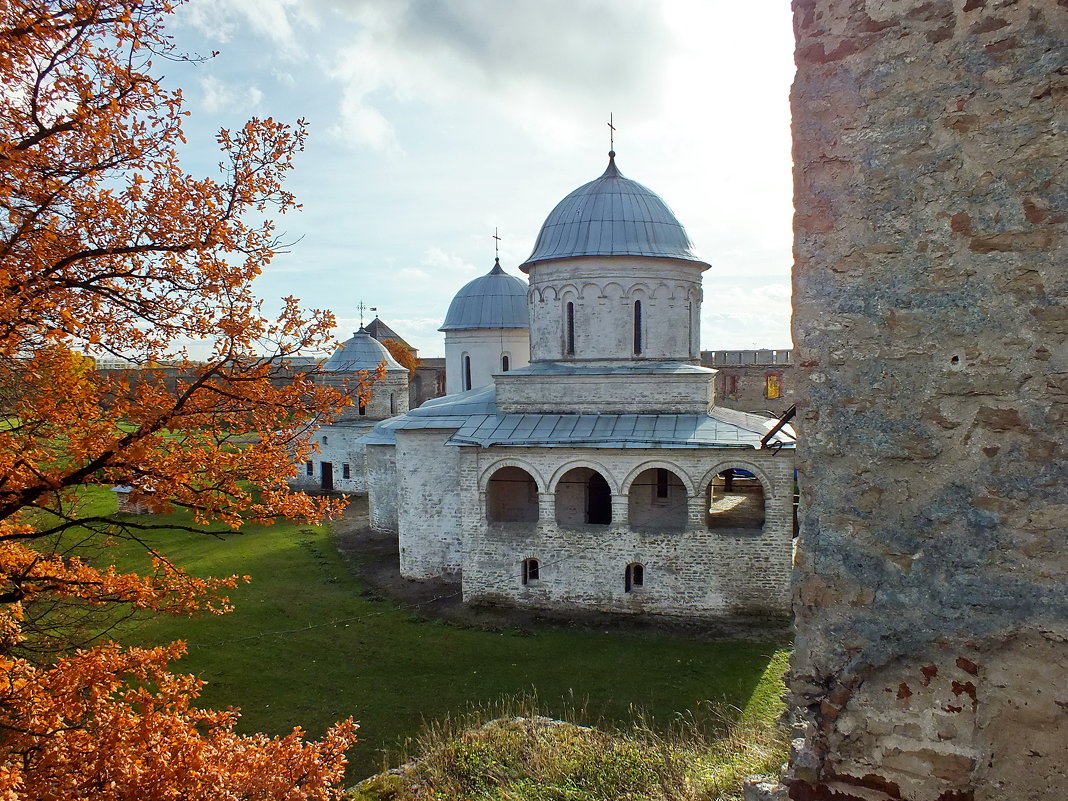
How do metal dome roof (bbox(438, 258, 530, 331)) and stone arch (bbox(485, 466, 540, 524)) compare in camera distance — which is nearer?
stone arch (bbox(485, 466, 540, 524))

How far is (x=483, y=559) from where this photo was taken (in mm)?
13172

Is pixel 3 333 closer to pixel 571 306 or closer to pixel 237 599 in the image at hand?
pixel 237 599

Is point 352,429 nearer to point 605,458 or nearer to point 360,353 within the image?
point 360,353

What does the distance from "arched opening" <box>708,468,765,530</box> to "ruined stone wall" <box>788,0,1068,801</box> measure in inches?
372

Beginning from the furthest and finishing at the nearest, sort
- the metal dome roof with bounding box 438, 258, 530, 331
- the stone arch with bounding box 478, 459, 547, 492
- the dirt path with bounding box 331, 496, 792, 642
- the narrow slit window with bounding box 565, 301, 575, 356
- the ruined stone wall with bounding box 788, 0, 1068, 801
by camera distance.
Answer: the metal dome roof with bounding box 438, 258, 530, 331
the narrow slit window with bounding box 565, 301, 575, 356
the stone arch with bounding box 478, 459, 547, 492
the dirt path with bounding box 331, 496, 792, 642
the ruined stone wall with bounding box 788, 0, 1068, 801

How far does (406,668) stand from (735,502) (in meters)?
9.55

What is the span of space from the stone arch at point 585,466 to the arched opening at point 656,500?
1624 millimetres

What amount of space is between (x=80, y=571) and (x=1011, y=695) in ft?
20.1

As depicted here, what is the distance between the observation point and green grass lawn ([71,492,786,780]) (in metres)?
9.00

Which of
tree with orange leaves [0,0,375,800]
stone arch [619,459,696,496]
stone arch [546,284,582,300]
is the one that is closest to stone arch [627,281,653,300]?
stone arch [546,284,582,300]

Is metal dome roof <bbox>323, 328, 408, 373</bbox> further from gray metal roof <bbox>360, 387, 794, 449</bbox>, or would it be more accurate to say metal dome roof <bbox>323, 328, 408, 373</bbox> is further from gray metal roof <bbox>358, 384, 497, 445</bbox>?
gray metal roof <bbox>360, 387, 794, 449</bbox>

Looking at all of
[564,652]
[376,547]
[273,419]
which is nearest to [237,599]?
[376,547]

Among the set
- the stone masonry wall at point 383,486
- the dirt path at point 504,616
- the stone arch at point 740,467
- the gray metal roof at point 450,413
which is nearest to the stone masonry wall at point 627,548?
the stone arch at point 740,467

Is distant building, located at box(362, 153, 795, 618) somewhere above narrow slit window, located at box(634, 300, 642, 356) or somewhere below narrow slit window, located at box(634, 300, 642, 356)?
below
